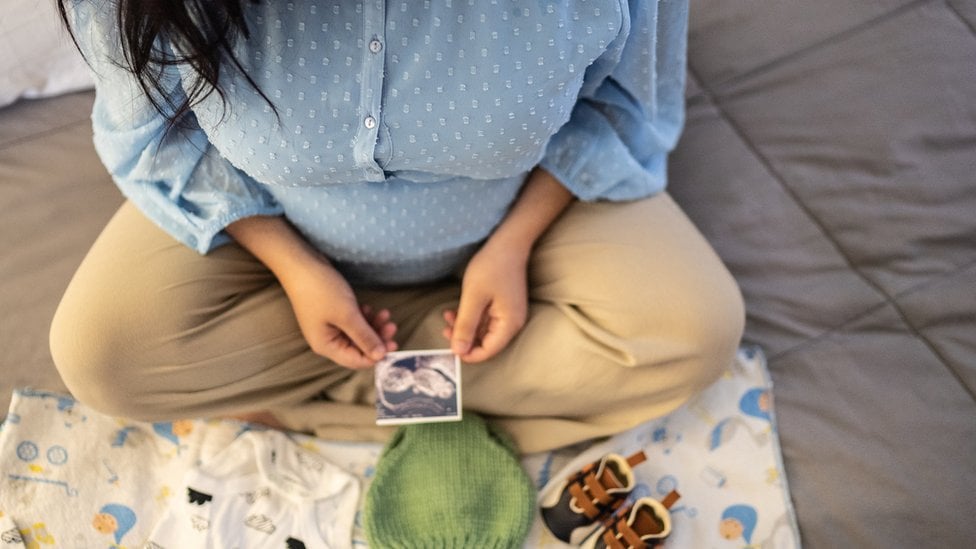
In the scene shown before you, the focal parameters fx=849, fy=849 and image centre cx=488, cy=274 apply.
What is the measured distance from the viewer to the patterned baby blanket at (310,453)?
1028 mm

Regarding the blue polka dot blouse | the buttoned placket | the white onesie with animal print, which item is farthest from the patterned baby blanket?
the buttoned placket

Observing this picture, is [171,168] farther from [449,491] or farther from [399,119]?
[449,491]

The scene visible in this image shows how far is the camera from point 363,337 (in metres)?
1.00

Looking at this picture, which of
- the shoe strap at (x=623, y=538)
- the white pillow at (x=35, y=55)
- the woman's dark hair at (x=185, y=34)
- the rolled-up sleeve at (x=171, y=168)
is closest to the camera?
the woman's dark hair at (x=185, y=34)

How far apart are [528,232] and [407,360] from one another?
0.22m

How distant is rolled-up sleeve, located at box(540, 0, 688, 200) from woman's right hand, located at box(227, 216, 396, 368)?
0.95 feet

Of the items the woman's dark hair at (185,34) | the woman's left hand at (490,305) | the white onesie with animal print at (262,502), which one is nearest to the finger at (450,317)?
the woman's left hand at (490,305)

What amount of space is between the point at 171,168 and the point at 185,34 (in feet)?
0.94

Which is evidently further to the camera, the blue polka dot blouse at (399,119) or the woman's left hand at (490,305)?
the woman's left hand at (490,305)

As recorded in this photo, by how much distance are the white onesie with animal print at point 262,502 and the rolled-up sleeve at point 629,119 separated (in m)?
0.47

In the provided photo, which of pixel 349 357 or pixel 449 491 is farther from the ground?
pixel 349 357

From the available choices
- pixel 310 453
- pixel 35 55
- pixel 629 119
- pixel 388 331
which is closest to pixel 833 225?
pixel 629 119

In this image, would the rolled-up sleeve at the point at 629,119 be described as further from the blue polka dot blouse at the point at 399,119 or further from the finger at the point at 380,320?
the finger at the point at 380,320

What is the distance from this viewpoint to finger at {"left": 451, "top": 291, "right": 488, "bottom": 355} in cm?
100
